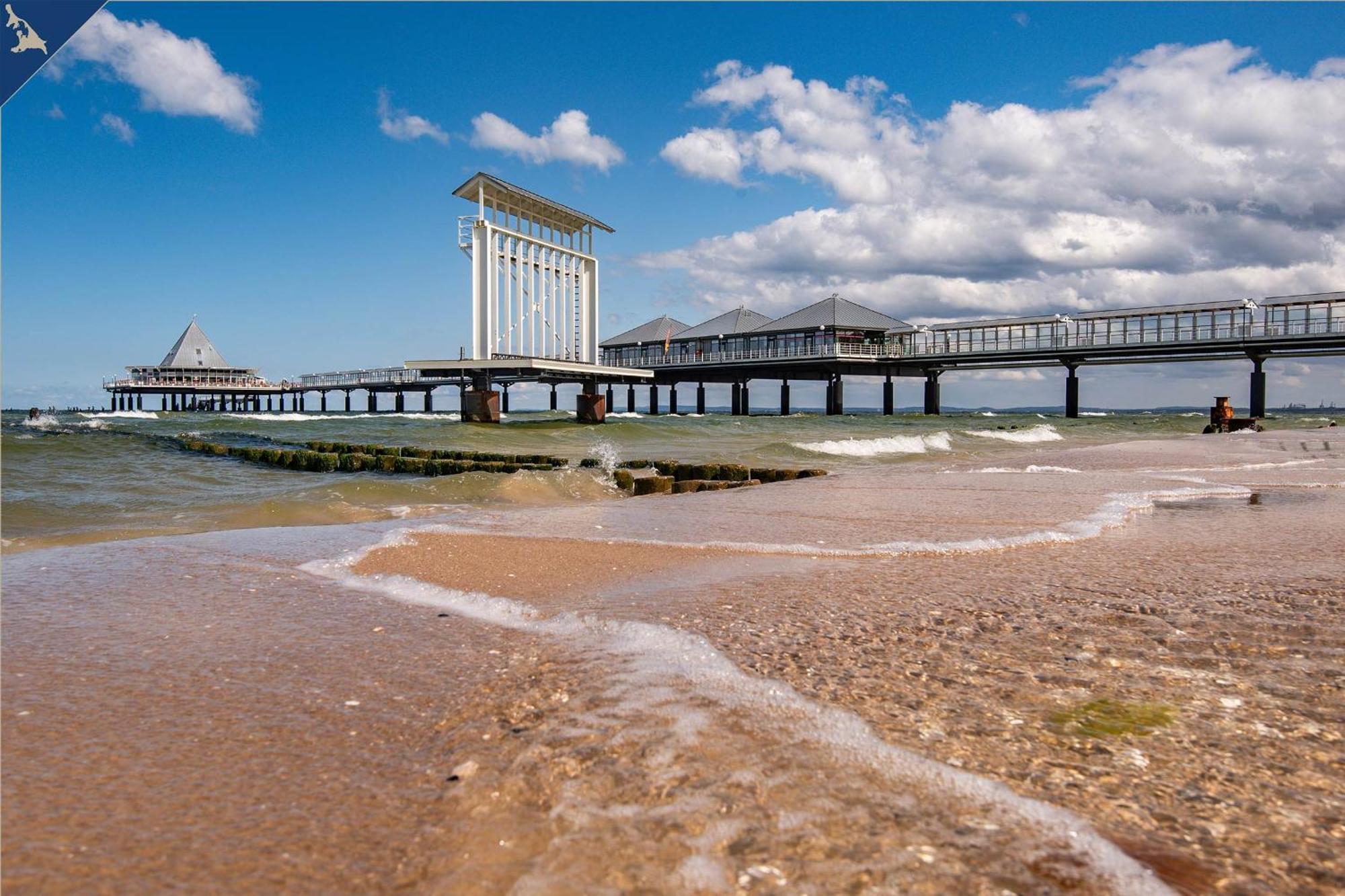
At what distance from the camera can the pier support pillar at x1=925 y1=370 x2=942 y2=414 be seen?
60.2 meters

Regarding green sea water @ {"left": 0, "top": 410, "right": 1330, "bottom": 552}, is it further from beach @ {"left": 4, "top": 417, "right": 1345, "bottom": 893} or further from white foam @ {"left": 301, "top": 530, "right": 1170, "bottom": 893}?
white foam @ {"left": 301, "top": 530, "right": 1170, "bottom": 893}

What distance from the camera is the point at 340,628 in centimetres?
369

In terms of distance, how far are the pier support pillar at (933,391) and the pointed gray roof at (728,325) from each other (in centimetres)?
1478

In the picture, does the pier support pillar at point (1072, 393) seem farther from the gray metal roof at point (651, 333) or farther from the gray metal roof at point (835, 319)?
the gray metal roof at point (651, 333)

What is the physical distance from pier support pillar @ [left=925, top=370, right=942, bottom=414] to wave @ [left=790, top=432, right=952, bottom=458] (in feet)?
122

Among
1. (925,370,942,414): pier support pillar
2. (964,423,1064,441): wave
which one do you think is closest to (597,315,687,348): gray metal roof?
(925,370,942,414): pier support pillar

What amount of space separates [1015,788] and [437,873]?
1.38m

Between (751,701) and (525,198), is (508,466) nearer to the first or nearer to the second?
(751,701)

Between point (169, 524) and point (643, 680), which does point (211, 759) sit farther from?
point (169, 524)

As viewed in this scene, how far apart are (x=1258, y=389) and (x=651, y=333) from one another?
Answer: 147 ft

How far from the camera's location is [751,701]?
2633mm

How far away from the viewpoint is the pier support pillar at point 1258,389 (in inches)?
1718

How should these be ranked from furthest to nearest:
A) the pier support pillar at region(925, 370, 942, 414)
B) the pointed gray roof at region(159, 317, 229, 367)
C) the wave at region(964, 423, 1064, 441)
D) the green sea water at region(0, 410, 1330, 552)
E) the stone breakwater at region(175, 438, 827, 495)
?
the pointed gray roof at region(159, 317, 229, 367)
the pier support pillar at region(925, 370, 942, 414)
the wave at region(964, 423, 1064, 441)
the stone breakwater at region(175, 438, 827, 495)
the green sea water at region(0, 410, 1330, 552)

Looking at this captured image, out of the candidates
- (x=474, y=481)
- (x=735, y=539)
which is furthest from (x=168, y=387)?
(x=735, y=539)
